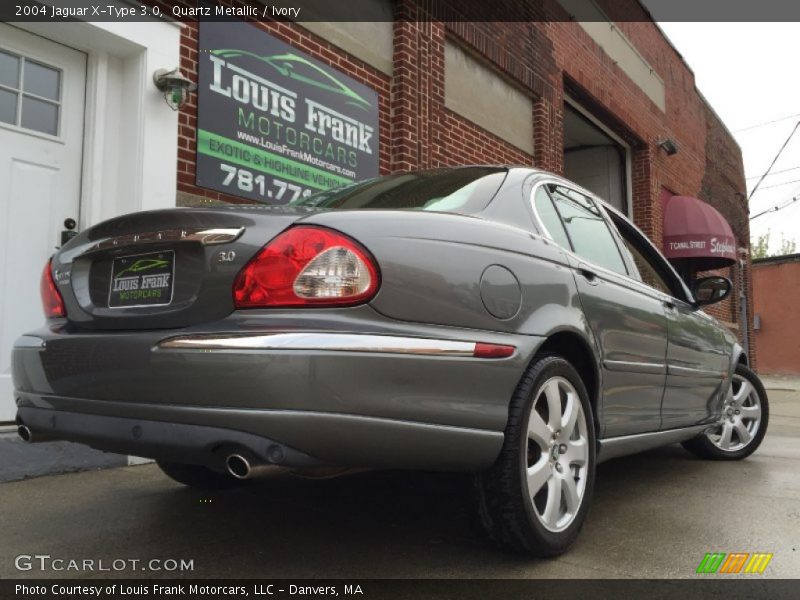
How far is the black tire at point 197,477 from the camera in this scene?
3291mm

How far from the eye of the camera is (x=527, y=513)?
235cm

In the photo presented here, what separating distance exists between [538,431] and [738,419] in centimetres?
307

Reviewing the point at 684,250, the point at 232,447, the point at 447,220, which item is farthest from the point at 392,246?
the point at 684,250

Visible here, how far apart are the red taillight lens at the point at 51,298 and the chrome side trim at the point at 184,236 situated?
33 cm

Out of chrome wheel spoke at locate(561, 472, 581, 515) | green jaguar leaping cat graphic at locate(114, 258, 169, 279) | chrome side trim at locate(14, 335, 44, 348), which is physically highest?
green jaguar leaping cat graphic at locate(114, 258, 169, 279)

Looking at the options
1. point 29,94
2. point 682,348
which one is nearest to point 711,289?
point 682,348

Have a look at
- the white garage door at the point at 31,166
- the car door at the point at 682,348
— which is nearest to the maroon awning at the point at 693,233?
the car door at the point at 682,348

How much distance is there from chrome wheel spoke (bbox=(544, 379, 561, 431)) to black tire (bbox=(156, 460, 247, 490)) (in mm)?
1482

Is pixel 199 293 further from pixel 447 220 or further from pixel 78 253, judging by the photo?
pixel 447 220

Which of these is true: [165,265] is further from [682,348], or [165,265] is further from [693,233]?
[693,233]

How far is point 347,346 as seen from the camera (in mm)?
1995

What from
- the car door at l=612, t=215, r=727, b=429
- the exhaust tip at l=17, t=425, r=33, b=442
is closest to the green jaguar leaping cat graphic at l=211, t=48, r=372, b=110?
the car door at l=612, t=215, r=727, b=429

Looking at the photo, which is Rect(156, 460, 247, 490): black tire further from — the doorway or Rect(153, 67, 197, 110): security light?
the doorway

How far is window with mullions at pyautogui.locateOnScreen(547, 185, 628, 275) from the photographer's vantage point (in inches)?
126
